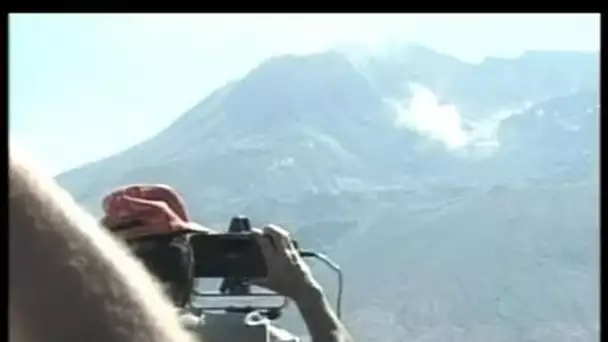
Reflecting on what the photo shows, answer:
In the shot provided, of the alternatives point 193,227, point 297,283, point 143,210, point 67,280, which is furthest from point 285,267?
point 67,280

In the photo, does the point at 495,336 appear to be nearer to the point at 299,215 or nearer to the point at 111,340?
the point at 299,215

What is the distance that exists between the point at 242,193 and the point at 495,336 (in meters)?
1.26

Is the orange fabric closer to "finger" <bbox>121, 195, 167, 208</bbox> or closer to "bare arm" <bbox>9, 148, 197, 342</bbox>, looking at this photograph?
Result: "finger" <bbox>121, 195, 167, 208</bbox>

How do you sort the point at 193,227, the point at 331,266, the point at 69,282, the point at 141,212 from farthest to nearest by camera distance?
1. the point at 331,266
2. the point at 193,227
3. the point at 141,212
4. the point at 69,282

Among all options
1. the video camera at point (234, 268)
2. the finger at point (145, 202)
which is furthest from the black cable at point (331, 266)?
the finger at point (145, 202)

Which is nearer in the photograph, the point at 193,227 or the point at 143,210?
the point at 143,210

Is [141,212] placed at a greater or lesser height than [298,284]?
greater

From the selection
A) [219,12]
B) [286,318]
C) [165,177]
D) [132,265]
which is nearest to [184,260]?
[286,318]

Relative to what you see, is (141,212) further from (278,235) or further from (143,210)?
(278,235)

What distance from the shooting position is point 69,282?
796 mm

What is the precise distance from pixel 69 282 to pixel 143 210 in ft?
3.50

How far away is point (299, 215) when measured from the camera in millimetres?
5129

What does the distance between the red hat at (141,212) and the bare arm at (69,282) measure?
955mm

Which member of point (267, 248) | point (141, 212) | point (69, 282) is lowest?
point (267, 248)
